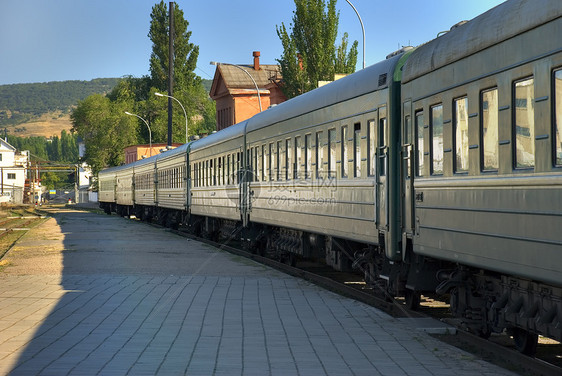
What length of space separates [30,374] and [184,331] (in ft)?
8.52

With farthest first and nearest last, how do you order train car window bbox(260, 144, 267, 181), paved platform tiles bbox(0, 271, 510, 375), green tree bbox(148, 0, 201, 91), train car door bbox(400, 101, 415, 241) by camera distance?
1. green tree bbox(148, 0, 201, 91)
2. train car window bbox(260, 144, 267, 181)
3. train car door bbox(400, 101, 415, 241)
4. paved platform tiles bbox(0, 271, 510, 375)

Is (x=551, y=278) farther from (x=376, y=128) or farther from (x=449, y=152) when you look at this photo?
(x=376, y=128)

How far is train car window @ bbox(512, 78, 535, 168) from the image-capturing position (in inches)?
288

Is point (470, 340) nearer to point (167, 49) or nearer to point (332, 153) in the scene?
point (332, 153)

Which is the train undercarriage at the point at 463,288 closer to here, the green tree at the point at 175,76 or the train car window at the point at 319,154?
the train car window at the point at 319,154

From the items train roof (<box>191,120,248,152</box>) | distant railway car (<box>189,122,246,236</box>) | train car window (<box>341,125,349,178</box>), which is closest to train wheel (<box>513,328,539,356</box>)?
train car window (<box>341,125,349,178</box>)

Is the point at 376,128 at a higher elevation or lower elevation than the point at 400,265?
higher

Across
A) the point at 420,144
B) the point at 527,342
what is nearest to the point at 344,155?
the point at 420,144

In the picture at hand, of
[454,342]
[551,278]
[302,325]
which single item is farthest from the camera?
[302,325]

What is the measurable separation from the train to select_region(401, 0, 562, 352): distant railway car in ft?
0.05

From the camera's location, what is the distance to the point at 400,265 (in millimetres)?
11484

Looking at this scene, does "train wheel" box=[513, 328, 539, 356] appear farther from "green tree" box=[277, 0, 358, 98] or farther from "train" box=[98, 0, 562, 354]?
"green tree" box=[277, 0, 358, 98]

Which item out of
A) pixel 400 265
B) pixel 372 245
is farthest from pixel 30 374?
pixel 372 245

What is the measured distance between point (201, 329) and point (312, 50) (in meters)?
46.0
